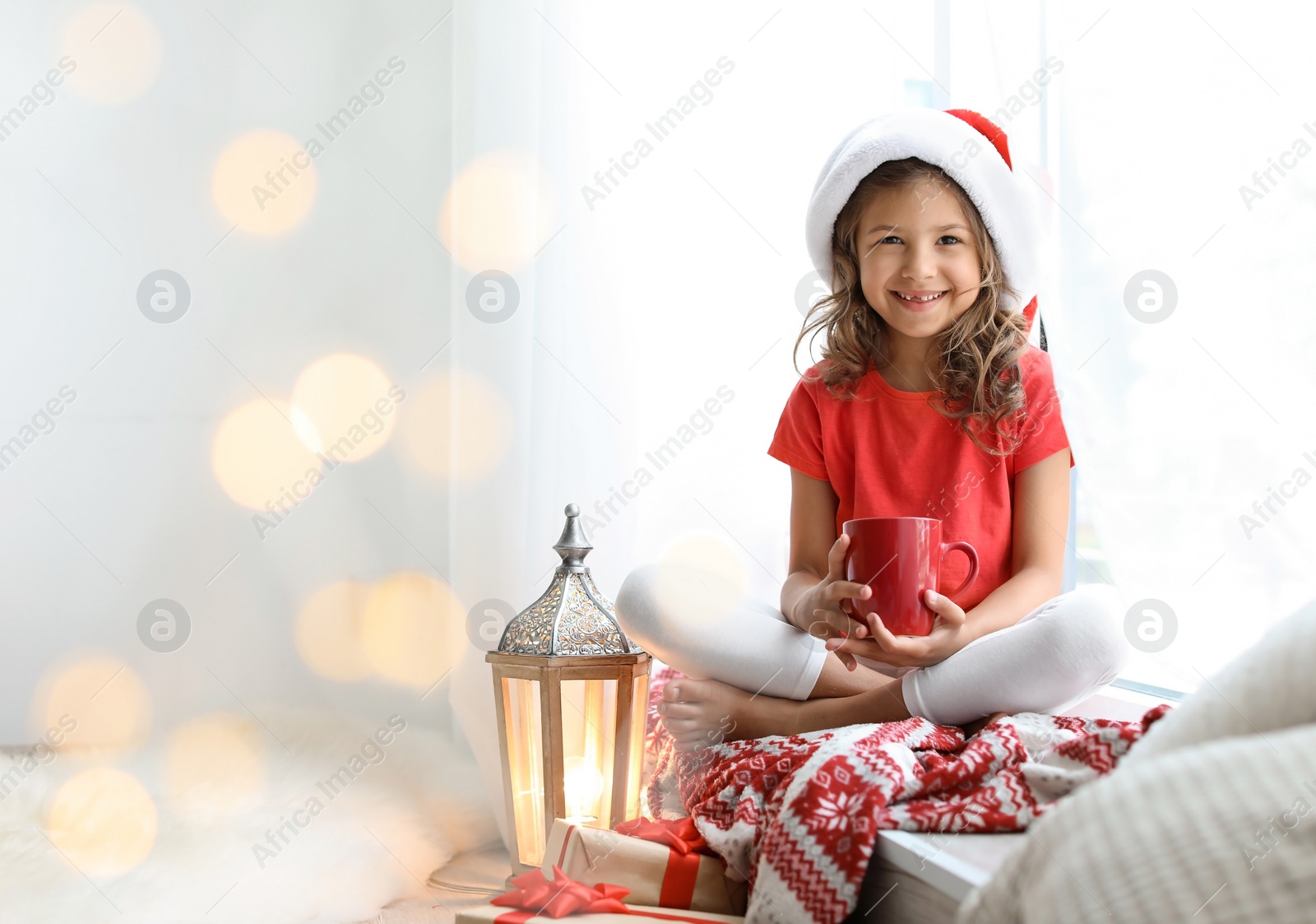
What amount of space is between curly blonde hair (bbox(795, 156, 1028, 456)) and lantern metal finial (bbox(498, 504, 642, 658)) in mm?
388

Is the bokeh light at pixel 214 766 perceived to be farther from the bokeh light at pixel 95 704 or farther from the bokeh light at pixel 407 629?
the bokeh light at pixel 407 629

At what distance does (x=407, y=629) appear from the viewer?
184 centimetres

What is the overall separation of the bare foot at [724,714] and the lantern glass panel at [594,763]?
0.17 metres

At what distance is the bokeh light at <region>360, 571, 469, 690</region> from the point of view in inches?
72.0

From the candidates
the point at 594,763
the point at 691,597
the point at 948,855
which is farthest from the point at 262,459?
the point at 948,855

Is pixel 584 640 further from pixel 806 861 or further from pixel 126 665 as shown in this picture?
pixel 126 665

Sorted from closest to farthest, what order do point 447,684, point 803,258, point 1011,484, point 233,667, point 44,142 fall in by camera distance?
point 1011,484 < point 803,258 < point 44,142 < point 233,667 < point 447,684

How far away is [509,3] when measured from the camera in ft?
4.73

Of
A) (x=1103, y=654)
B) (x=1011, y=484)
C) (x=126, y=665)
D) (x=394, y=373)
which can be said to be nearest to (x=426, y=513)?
(x=394, y=373)

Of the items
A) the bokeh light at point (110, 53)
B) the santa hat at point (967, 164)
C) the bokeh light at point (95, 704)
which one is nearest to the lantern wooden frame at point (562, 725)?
the santa hat at point (967, 164)

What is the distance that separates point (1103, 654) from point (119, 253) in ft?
5.34

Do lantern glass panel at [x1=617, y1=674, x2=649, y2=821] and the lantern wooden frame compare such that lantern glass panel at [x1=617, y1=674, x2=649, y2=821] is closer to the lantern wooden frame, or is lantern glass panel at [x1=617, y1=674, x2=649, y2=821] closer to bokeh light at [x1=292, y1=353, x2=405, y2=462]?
the lantern wooden frame

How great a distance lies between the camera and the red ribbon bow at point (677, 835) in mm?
782

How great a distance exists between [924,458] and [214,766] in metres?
1.16
